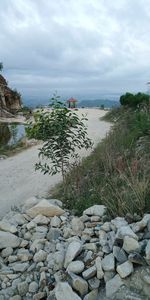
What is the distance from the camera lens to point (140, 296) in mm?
3982

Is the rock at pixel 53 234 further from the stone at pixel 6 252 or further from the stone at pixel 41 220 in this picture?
the stone at pixel 6 252

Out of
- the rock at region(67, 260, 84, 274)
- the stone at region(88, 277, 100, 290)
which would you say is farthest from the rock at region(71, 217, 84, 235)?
the stone at region(88, 277, 100, 290)

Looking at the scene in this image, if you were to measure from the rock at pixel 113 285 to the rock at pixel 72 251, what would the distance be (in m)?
0.64

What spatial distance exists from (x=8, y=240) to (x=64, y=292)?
1495mm

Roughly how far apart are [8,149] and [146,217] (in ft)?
34.0

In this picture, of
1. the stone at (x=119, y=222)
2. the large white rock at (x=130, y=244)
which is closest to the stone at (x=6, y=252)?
the stone at (x=119, y=222)

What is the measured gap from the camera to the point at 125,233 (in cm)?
450

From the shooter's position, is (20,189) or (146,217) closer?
(146,217)

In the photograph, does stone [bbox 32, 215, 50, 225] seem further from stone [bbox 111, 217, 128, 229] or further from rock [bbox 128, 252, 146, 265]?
rock [bbox 128, 252, 146, 265]

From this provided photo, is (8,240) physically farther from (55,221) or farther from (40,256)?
(55,221)

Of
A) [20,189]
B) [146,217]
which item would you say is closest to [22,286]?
[146,217]

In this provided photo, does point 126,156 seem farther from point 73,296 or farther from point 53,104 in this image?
point 73,296

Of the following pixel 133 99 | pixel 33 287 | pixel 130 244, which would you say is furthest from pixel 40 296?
pixel 133 99

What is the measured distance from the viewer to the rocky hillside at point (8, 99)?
32719mm
